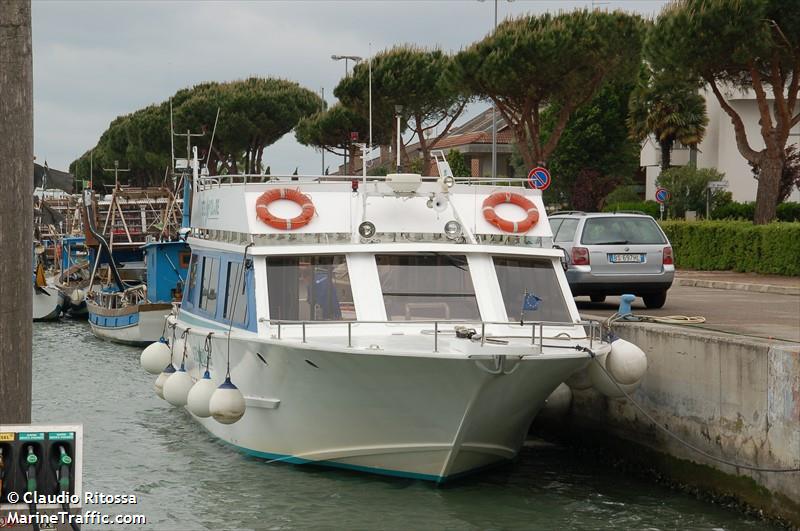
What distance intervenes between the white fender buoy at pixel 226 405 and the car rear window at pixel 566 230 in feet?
27.9

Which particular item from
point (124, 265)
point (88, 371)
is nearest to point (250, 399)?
point (88, 371)

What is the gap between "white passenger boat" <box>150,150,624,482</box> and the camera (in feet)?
35.8

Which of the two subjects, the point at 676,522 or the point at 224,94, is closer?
the point at 676,522

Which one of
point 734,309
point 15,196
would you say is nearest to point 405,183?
point 15,196

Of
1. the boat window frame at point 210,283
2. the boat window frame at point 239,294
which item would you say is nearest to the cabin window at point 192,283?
the boat window frame at point 210,283

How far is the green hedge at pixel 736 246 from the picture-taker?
27.6 metres

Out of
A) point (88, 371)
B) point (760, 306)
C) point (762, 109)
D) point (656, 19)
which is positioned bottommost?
point (88, 371)

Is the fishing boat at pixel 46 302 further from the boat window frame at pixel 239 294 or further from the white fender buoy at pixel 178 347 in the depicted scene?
the boat window frame at pixel 239 294

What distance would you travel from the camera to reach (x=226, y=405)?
1136cm

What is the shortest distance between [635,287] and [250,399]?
8005 millimetres

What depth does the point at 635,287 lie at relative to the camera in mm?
18484

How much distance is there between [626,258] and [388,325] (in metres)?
7.54

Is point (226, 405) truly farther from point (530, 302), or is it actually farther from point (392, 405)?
point (530, 302)

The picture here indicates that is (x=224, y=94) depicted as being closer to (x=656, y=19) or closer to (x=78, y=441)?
(x=656, y=19)
